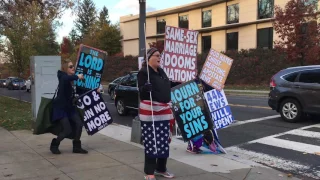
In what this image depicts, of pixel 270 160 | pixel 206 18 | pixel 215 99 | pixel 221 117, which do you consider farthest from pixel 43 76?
pixel 206 18

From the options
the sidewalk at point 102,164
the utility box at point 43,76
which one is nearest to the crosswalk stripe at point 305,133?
the sidewalk at point 102,164

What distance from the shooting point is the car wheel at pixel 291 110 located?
10.9m

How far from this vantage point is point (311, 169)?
21.0ft

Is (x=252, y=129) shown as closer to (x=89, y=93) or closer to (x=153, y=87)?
(x=89, y=93)

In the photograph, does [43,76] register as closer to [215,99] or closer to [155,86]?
[215,99]

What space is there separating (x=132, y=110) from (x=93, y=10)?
279 ft

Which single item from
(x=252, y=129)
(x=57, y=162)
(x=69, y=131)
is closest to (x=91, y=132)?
(x=69, y=131)

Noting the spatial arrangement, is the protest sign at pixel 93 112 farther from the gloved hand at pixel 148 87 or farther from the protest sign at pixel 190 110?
the gloved hand at pixel 148 87

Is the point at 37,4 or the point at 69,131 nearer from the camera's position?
the point at 69,131

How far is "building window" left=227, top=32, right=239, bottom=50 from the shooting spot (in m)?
41.5

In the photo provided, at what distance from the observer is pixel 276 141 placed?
28.2 feet

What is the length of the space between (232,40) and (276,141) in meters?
34.5

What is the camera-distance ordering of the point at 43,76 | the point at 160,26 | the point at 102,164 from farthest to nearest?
the point at 160,26
the point at 43,76
the point at 102,164

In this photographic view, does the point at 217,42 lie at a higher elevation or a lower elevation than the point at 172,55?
higher
